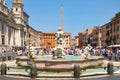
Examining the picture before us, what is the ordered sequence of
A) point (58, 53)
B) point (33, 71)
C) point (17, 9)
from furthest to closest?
point (17, 9)
point (58, 53)
point (33, 71)

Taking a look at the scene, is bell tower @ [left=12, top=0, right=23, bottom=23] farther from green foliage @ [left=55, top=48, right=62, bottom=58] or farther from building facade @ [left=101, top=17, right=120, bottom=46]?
green foliage @ [left=55, top=48, right=62, bottom=58]

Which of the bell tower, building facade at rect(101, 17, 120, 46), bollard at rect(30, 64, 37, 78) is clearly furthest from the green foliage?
the bell tower

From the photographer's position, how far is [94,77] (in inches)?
603

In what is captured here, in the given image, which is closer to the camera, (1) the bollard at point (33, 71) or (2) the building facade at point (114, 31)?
(1) the bollard at point (33, 71)

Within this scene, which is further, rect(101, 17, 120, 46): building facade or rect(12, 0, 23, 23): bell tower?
rect(12, 0, 23, 23): bell tower

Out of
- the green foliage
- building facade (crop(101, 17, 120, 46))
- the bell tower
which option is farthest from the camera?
the bell tower

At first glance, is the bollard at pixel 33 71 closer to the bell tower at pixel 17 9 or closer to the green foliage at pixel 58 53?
the green foliage at pixel 58 53

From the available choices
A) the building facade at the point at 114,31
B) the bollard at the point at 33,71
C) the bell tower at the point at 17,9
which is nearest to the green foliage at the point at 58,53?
the bollard at the point at 33,71

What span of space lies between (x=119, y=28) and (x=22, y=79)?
58265mm

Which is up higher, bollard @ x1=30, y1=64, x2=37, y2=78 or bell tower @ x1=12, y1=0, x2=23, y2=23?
bell tower @ x1=12, y1=0, x2=23, y2=23

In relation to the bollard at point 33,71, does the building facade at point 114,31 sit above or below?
above

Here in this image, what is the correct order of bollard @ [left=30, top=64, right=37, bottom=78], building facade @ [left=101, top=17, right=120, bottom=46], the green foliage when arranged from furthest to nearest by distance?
building facade @ [left=101, top=17, right=120, bottom=46], the green foliage, bollard @ [left=30, top=64, right=37, bottom=78]

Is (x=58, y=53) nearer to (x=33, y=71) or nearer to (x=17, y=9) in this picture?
(x=33, y=71)

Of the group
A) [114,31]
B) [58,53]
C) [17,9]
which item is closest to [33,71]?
[58,53]
